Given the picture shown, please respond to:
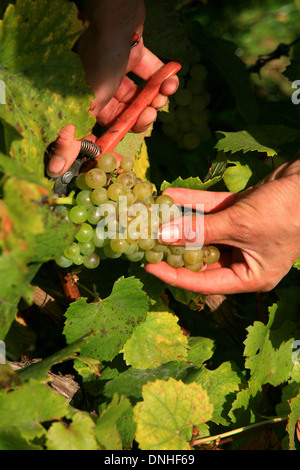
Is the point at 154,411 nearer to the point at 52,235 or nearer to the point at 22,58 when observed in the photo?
the point at 52,235

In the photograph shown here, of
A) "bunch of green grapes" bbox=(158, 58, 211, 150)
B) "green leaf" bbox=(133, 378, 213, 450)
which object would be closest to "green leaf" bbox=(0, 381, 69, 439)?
"green leaf" bbox=(133, 378, 213, 450)

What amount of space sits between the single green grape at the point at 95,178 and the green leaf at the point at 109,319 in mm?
330

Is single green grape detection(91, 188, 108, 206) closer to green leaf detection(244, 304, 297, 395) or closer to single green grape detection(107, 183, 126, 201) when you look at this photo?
single green grape detection(107, 183, 126, 201)

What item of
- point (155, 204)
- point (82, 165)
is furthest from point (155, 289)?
point (82, 165)

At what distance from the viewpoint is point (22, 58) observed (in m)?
1.21

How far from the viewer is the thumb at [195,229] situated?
4.71 ft

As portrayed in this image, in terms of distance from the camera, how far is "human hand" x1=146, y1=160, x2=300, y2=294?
4.85 ft

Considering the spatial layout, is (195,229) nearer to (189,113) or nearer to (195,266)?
(195,266)

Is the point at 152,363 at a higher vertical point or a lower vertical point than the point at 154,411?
lower

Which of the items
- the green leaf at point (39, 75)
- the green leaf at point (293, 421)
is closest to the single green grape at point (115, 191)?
the green leaf at point (39, 75)

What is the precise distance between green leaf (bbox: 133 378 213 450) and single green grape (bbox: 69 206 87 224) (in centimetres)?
51

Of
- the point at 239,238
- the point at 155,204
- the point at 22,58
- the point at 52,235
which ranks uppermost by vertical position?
the point at 22,58

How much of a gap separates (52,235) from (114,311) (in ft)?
1.67
